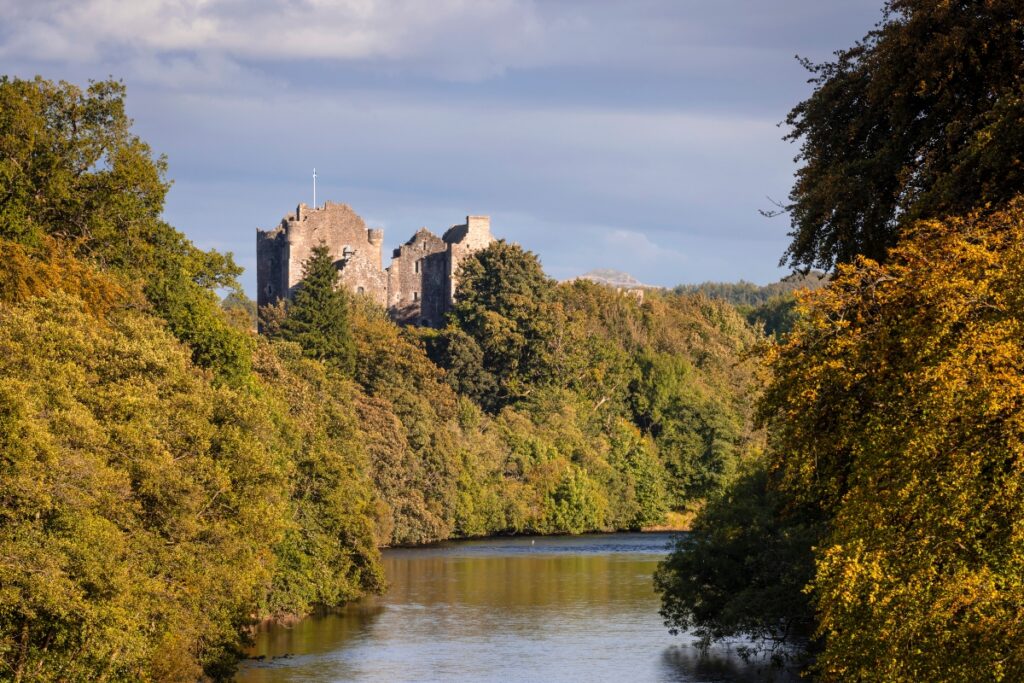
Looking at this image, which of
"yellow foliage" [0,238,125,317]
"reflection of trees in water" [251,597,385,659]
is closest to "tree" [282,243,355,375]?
"reflection of trees in water" [251,597,385,659]

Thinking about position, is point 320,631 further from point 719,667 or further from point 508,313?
point 508,313

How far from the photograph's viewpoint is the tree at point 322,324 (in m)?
79.5

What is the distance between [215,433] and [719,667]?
50.7ft

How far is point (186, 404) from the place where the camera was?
32.9 metres

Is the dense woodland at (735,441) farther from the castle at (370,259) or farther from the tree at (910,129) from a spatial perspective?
the castle at (370,259)

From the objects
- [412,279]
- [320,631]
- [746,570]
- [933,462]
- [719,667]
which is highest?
[412,279]

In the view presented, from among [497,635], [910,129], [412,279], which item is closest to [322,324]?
[412,279]

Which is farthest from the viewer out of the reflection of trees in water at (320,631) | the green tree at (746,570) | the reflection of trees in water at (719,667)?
the reflection of trees in water at (320,631)

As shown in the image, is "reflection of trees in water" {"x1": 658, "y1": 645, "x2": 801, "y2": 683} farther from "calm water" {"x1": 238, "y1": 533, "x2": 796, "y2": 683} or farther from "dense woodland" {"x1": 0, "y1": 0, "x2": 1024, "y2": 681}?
"dense woodland" {"x1": 0, "y1": 0, "x2": 1024, "y2": 681}

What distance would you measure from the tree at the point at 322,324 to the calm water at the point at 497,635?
16.3 metres

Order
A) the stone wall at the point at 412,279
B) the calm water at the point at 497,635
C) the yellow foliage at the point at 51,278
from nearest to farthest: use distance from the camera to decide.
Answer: the yellow foliage at the point at 51,278, the calm water at the point at 497,635, the stone wall at the point at 412,279

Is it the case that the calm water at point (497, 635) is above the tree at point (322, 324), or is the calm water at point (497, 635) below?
below

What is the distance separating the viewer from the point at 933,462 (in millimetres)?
13320

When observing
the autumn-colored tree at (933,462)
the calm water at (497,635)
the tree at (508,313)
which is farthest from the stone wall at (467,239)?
the autumn-colored tree at (933,462)
